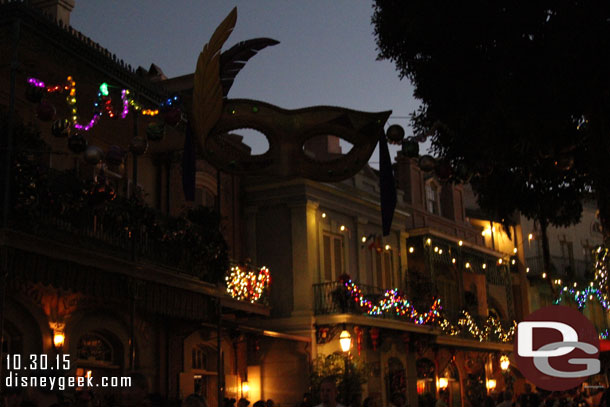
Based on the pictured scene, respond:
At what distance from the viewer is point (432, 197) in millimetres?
32562

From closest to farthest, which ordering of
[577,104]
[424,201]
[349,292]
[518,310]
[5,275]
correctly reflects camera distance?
[577,104] → [5,275] → [349,292] → [424,201] → [518,310]

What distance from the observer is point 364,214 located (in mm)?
26766

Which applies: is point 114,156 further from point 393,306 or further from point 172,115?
point 393,306

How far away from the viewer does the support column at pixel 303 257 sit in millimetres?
23484

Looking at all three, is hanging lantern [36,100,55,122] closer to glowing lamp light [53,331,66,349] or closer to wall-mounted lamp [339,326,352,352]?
glowing lamp light [53,331,66,349]

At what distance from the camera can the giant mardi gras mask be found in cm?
1080

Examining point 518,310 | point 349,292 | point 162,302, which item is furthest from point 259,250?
point 518,310

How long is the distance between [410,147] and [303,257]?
11677 mm

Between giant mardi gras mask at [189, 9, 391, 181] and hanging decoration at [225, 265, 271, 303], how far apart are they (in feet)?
27.6

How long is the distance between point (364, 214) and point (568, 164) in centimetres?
1508

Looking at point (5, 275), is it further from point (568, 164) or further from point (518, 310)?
point (518, 310)

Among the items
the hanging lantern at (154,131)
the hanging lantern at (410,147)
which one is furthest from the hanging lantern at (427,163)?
the hanging lantern at (154,131)

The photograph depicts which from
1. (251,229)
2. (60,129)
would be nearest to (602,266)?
(60,129)

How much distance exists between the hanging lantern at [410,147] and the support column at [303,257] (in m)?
11.5
